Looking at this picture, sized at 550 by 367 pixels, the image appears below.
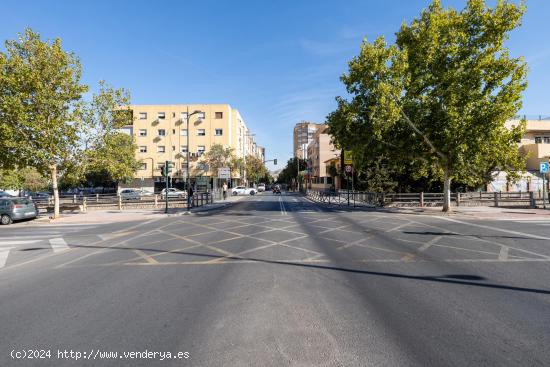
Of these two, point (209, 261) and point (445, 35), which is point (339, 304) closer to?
point (209, 261)

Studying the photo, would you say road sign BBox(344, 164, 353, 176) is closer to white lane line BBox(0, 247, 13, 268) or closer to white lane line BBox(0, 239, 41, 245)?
white lane line BBox(0, 239, 41, 245)

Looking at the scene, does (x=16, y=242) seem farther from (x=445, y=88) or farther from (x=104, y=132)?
(x=445, y=88)

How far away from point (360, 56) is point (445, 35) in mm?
4909

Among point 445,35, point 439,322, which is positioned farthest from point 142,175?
point 439,322

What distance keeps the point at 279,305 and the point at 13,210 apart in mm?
18934

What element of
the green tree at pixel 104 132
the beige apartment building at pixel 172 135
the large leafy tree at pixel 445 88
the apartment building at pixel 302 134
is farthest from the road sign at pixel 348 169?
the apartment building at pixel 302 134

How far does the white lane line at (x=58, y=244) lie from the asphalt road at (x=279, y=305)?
1.95ft

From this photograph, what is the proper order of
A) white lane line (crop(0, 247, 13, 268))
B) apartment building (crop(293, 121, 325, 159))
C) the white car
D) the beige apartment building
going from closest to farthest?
white lane line (crop(0, 247, 13, 268)) < the white car < the beige apartment building < apartment building (crop(293, 121, 325, 159))

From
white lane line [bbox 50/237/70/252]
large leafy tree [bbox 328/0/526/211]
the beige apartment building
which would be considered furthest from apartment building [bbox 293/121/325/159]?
white lane line [bbox 50/237/70/252]

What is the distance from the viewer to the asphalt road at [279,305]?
129 inches

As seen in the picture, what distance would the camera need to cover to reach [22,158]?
18031 millimetres

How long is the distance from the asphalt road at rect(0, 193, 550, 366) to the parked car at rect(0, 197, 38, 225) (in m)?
10.4

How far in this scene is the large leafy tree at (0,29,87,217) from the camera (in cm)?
1689

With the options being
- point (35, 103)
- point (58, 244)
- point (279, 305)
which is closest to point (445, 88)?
point (279, 305)
